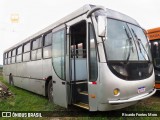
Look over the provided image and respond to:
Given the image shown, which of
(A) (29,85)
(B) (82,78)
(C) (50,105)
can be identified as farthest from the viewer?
(A) (29,85)

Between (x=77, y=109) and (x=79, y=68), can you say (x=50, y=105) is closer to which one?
(x=77, y=109)

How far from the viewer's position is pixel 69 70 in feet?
22.2

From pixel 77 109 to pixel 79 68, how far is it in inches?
58.2

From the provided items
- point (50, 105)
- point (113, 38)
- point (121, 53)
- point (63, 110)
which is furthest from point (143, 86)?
point (50, 105)

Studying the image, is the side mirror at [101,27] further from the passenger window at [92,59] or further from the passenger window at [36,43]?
the passenger window at [36,43]

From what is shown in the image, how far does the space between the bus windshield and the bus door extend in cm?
114

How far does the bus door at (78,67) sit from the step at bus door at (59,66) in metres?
0.26

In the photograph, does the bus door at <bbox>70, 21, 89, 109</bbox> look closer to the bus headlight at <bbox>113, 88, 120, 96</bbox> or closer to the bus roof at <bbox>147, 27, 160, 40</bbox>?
the bus headlight at <bbox>113, 88, 120, 96</bbox>

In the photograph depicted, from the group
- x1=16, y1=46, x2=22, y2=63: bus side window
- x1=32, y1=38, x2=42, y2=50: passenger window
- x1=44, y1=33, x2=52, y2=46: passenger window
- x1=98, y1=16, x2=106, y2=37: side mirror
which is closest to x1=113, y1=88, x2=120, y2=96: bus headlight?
x1=98, y1=16, x2=106, y2=37: side mirror

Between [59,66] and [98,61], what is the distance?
6.62ft

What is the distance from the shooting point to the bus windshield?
5.81 m

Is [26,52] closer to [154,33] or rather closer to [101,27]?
[154,33]

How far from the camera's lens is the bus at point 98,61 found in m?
5.55

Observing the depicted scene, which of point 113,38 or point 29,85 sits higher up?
point 113,38
